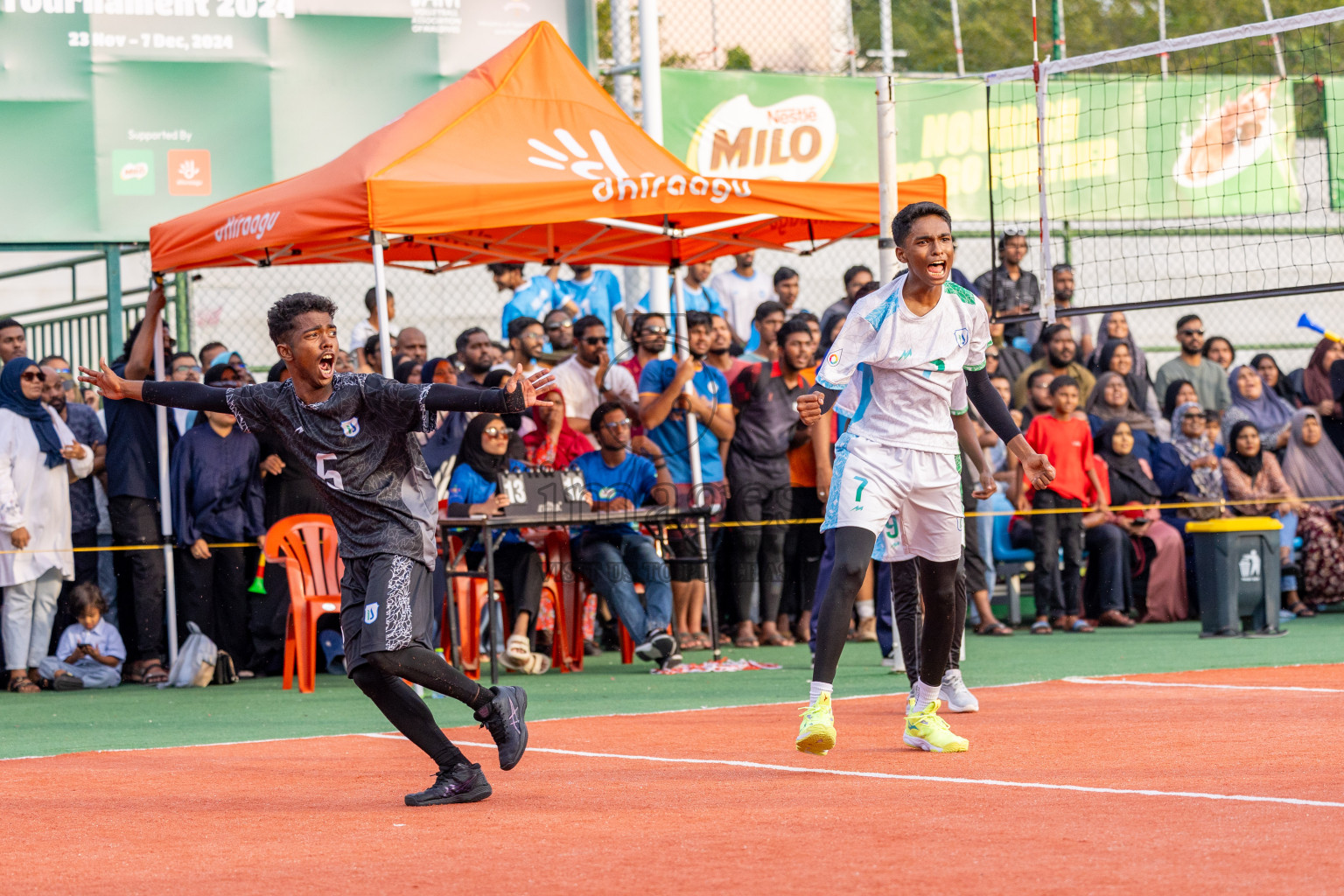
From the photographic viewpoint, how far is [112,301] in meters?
14.8

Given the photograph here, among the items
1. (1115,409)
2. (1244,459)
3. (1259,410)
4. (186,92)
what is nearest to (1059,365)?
(1115,409)

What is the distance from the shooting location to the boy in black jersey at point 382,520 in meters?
6.30

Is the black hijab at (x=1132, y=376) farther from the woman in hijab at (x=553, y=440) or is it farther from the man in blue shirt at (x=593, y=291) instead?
the woman in hijab at (x=553, y=440)

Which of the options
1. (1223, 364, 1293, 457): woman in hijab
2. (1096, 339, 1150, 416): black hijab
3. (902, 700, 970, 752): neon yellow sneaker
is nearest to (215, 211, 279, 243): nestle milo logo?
(902, 700, 970, 752): neon yellow sneaker

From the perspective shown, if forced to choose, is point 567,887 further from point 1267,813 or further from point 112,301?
point 112,301

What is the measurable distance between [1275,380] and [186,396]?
13.4 metres

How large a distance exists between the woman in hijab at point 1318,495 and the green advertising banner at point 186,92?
8.51m

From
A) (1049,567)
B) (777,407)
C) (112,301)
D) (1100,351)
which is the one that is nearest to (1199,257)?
(1100,351)

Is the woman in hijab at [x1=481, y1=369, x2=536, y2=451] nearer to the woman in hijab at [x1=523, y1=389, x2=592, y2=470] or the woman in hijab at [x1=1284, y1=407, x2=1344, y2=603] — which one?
the woman in hijab at [x1=523, y1=389, x2=592, y2=470]

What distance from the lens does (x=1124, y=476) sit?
15.2m

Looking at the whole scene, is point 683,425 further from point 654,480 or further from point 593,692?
point 593,692

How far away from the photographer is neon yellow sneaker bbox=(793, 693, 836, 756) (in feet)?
21.7

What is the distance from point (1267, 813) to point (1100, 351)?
37.1 ft

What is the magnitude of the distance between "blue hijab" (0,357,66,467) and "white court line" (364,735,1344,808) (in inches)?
226
